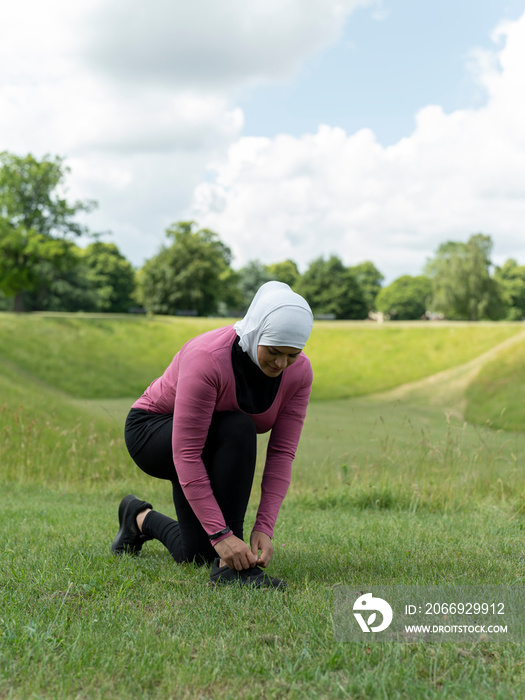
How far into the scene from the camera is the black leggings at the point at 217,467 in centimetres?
287

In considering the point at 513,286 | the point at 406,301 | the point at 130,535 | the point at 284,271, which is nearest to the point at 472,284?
the point at 284,271

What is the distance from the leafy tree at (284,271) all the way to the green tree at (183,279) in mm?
12429

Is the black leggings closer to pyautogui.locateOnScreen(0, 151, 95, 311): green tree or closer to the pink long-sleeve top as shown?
the pink long-sleeve top

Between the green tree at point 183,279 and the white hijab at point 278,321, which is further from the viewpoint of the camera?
the green tree at point 183,279

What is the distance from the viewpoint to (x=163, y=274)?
45719mm

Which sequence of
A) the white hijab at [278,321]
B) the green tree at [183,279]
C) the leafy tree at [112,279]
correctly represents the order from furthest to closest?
the leafy tree at [112,279]
the green tree at [183,279]
the white hijab at [278,321]

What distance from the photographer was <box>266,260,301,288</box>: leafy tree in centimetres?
5912

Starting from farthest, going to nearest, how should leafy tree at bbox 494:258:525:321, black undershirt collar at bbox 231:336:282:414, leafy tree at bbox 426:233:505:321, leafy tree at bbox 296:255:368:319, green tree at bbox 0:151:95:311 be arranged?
leafy tree at bbox 494:258:525:321 < leafy tree at bbox 296:255:368:319 < leafy tree at bbox 426:233:505:321 < green tree at bbox 0:151:95:311 < black undershirt collar at bbox 231:336:282:414

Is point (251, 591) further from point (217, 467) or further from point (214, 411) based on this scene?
point (214, 411)

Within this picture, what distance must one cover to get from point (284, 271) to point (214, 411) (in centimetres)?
5967

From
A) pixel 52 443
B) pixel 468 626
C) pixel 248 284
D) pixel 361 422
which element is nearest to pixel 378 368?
pixel 361 422

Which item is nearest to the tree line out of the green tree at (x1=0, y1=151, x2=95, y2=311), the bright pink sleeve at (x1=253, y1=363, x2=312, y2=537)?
the green tree at (x1=0, y1=151, x2=95, y2=311)

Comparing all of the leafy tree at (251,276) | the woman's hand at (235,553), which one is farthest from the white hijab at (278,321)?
the leafy tree at (251,276)

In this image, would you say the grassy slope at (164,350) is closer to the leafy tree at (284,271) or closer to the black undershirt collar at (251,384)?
the black undershirt collar at (251,384)
